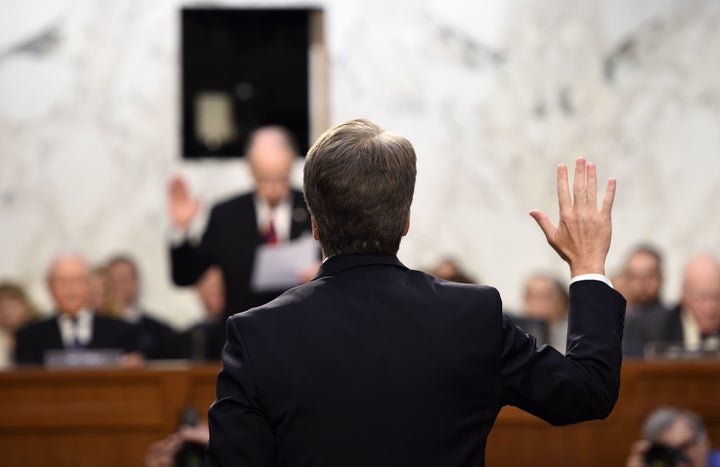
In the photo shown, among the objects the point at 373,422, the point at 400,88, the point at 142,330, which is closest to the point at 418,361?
the point at 373,422

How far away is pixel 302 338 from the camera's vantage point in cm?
166

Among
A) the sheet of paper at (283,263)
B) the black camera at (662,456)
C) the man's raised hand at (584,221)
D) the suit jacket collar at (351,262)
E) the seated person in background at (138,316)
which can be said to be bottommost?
the seated person in background at (138,316)

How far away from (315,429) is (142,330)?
17.7ft

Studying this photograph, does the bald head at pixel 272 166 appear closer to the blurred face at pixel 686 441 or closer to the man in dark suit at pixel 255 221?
the man in dark suit at pixel 255 221

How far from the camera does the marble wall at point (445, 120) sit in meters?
9.68

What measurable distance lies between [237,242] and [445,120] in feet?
12.9

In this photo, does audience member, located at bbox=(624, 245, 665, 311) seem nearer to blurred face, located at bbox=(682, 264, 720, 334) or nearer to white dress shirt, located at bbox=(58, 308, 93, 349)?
blurred face, located at bbox=(682, 264, 720, 334)

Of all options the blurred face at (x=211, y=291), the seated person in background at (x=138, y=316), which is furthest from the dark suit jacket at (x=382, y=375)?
the blurred face at (x=211, y=291)

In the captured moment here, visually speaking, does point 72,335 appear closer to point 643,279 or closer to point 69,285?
point 69,285

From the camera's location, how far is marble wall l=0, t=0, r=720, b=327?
9680 mm

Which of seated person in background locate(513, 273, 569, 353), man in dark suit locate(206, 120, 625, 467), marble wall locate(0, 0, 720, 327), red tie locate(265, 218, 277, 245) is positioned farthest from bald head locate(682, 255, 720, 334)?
man in dark suit locate(206, 120, 625, 467)

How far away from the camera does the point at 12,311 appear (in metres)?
8.95

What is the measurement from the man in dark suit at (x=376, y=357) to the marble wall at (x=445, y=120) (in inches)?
311

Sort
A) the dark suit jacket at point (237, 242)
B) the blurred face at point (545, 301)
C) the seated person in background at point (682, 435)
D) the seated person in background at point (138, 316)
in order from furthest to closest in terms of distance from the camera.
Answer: the blurred face at point (545, 301) → the seated person in background at point (138, 316) → the dark suit jacket at point (237, 242) → the seated person in background at point (682, 435)
